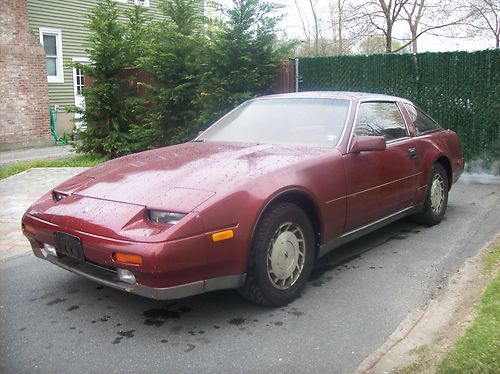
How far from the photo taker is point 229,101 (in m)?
10.0

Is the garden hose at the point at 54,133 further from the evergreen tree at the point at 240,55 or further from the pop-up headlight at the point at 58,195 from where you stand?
the pop-up headlight at the point at 58,195

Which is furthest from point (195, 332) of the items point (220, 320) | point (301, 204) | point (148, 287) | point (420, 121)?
point (420, 121)

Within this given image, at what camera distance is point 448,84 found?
8906 mm

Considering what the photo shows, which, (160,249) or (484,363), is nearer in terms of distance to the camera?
(484,363)

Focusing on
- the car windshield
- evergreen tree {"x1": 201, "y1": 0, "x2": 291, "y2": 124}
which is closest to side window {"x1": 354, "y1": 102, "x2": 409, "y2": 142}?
the car windshield

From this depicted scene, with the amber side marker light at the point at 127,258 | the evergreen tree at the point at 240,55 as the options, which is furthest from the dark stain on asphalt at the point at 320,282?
the evergreen tree at the point at 240,55

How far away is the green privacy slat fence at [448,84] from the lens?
856cm

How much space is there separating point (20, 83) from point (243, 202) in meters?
14.0

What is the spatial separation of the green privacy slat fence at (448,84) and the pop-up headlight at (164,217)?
23.2 feet

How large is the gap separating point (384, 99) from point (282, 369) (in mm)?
3418

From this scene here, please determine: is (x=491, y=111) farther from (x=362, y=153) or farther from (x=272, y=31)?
(x=362, y=153)

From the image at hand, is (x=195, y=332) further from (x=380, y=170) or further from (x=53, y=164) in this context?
(x=53, y=164)

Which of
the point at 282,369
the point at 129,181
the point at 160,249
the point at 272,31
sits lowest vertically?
the point at 282,369

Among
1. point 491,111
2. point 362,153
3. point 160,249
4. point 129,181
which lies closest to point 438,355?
point 160,249
